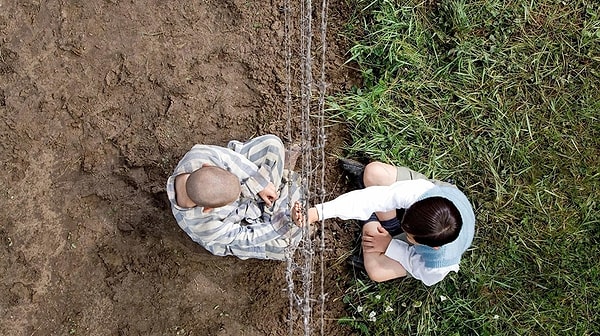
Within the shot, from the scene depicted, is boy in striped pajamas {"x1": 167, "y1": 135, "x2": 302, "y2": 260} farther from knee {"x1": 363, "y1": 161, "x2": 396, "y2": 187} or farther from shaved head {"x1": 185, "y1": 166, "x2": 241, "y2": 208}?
knee {"x1": 363, "y1": 161, "x2": 396, "y2": 187}

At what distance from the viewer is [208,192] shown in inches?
87.0

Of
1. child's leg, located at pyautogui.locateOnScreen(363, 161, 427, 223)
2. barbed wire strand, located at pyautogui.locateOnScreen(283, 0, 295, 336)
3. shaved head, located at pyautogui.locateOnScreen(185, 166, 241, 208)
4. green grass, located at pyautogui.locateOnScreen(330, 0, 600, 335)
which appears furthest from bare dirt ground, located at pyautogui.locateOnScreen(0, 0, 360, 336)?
shaved head, located at pyautogui.locateOnScreen(185, 166, 241, 208)

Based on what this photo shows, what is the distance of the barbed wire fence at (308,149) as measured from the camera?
296cm

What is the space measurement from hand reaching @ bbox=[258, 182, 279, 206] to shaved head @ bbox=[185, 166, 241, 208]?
332mm

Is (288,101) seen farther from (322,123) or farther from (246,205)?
(246,205)

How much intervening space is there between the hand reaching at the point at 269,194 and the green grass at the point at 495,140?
1.79ft

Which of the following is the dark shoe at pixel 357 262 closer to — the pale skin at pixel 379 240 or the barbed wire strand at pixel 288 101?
the pale skin at pixel 379 240

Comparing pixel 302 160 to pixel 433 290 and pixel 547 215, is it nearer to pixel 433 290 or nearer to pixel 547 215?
pixel 433 290

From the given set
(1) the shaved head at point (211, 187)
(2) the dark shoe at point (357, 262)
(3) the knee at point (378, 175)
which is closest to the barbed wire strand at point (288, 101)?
(2) the dark shoe at point (357, 262)

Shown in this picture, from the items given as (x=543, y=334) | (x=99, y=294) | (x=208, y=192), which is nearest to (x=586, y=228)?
(x=543, y=334)

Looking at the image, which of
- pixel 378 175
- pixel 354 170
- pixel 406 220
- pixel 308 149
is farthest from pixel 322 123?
pixel 406 220

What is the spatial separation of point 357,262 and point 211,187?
3.42ft

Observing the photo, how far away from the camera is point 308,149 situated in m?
2.97

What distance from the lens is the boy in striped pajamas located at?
2.43m
